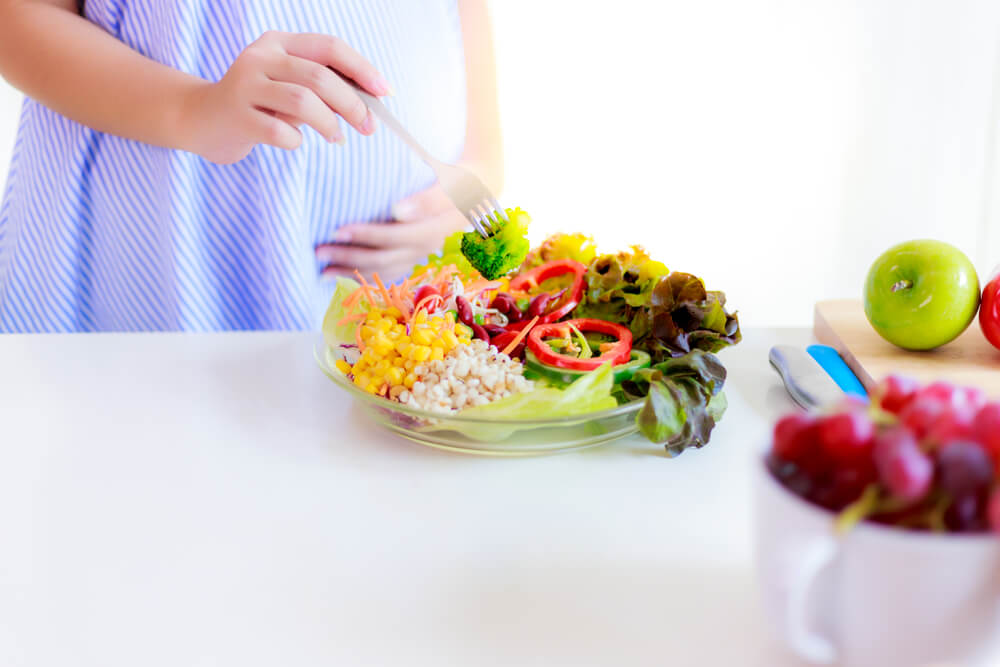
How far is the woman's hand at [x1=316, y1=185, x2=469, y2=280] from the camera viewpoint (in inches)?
50.4

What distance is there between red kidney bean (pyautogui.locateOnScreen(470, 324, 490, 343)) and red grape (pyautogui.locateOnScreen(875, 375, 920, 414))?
1.44ft

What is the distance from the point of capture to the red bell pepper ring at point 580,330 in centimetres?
74

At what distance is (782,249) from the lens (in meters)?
3.01

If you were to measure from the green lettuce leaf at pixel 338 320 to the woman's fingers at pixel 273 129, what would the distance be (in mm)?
196

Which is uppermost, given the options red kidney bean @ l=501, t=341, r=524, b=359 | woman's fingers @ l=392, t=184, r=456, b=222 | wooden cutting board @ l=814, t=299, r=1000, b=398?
woman's fingers @ l=392, t=184, r=456, b=222

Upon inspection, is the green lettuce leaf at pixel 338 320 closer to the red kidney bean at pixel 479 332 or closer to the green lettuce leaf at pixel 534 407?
the red kidney bean at pixel 479 332

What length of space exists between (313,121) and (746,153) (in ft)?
7.49

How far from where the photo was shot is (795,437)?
0.37 meters

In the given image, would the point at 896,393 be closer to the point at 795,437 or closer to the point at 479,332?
the point at 795,437

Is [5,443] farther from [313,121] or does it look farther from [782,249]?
[782,249]

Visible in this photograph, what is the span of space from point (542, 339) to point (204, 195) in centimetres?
67

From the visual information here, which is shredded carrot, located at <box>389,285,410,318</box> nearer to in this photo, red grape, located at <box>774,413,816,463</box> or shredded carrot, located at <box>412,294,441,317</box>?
shredded carrot, located at <box>412,294,441,317</box>

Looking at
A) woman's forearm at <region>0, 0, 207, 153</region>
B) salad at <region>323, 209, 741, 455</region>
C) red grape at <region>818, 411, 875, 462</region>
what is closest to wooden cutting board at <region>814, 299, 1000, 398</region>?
salad at <region>323, 209, 741, 455</region>

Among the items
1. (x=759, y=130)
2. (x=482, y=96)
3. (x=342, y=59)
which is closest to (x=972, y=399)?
(x=342, y=59)
